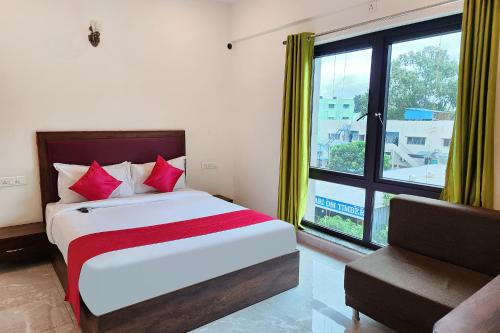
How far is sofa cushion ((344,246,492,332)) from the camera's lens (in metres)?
1.92

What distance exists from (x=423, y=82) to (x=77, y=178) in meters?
3.43

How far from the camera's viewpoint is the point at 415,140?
9.81 feet

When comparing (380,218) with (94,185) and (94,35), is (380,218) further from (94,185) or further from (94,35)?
(94,35)

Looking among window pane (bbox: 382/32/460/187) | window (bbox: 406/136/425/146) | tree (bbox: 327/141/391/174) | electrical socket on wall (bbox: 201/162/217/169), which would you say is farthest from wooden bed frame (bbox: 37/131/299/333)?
window (bbox: 406/136/425/146)

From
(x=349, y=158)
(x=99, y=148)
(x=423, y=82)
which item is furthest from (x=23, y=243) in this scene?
(x=423, y=82)

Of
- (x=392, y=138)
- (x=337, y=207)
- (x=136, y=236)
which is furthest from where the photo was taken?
(x=337, y=207)

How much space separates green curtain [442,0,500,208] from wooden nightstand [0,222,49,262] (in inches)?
144

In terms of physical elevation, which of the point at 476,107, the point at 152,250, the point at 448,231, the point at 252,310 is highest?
the point at 476,107

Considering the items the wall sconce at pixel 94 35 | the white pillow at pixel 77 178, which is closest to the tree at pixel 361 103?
the white pillow at pixel 77 178

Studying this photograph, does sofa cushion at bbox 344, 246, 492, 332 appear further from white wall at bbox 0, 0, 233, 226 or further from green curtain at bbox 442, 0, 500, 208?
white wall at bbox 0, 0, 233, 226

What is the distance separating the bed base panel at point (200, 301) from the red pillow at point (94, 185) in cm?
67

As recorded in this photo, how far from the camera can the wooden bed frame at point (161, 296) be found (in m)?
2.09

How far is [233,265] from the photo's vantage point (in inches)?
97.3

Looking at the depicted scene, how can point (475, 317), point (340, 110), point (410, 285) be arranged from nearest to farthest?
point (475, 317)
point (410, 285)
point (340, 110)
